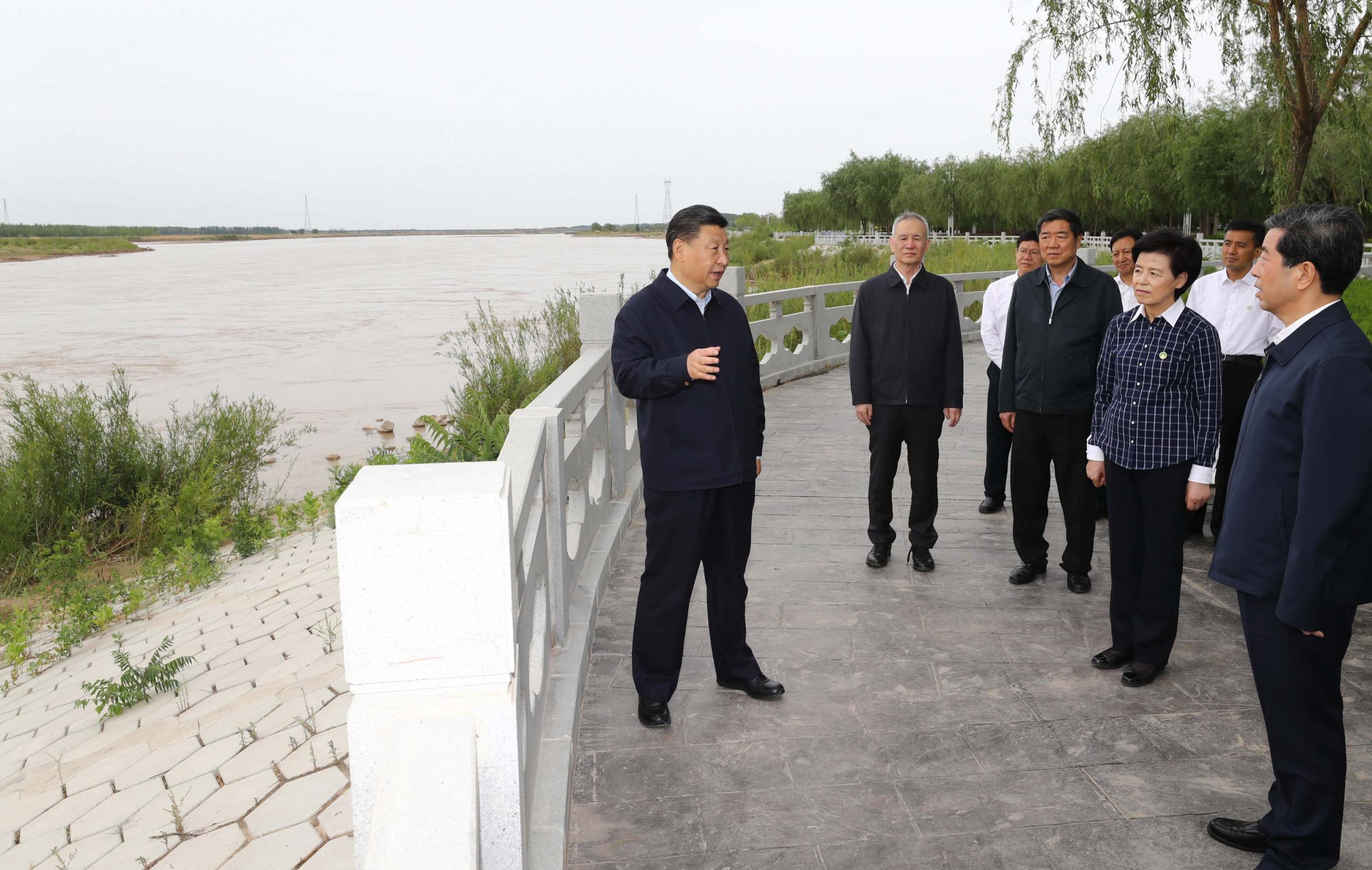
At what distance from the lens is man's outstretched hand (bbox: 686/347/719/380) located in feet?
12.6

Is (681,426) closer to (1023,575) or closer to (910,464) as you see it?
(910,464)

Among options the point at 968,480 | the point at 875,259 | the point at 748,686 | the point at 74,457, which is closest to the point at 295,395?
the point at 74,457

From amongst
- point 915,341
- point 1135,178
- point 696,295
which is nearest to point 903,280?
point 915,341

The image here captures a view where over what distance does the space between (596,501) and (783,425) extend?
4.88 metres

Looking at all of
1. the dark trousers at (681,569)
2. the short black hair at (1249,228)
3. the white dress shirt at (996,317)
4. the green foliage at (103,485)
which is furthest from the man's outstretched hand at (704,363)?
the green foliage at (103,485)

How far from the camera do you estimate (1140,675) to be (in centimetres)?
455

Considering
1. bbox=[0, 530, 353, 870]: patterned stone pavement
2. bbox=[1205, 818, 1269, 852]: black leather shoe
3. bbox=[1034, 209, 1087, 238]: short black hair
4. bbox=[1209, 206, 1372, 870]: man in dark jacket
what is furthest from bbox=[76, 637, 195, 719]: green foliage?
bbox=[1209, 206, 1372, 870]: man in dark jacket

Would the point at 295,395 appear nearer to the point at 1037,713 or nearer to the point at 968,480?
the point at 968,480

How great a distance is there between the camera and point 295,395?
1082 inches

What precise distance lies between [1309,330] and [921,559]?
3.35 metres

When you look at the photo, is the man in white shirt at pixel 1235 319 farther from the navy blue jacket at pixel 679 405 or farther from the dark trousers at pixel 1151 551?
the navy blue jacket at pixel 679 405

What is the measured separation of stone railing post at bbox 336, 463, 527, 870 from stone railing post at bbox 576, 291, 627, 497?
4711 mm

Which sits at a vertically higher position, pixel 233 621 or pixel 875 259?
pixel 875 259

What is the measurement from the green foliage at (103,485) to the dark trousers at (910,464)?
8235 millimetres
